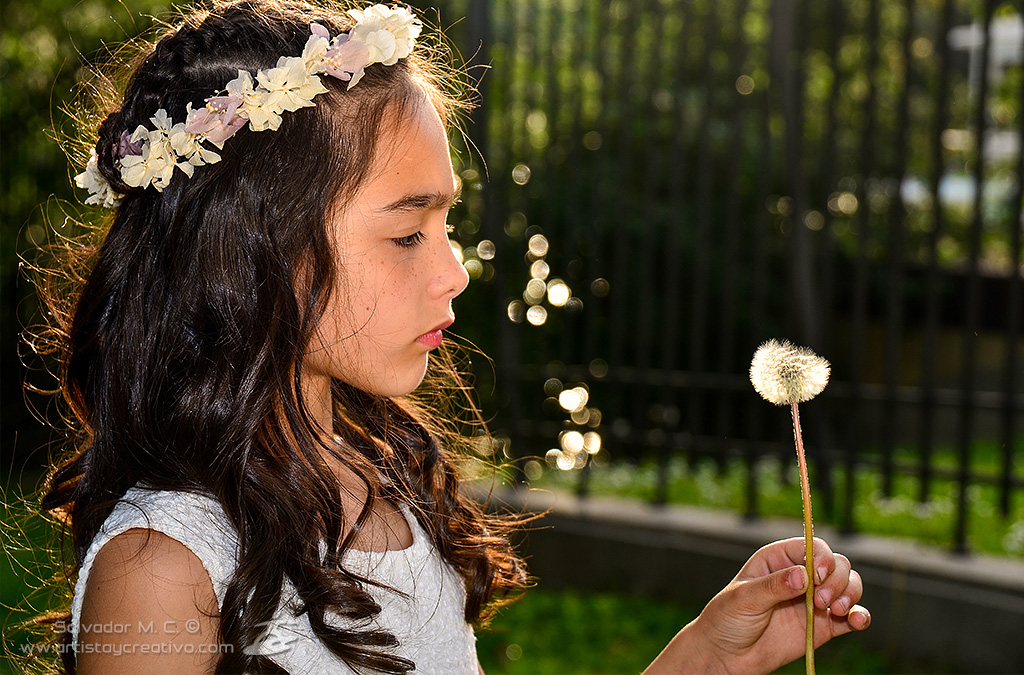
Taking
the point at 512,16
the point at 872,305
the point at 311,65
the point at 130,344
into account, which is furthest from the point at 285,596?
the point at 872,305

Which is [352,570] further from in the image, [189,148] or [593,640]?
[593,640]

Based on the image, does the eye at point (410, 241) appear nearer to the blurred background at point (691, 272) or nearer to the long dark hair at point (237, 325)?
the long dark hair at point (237, 325)

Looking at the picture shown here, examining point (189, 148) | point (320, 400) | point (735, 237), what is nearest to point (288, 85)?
point (189, 148)

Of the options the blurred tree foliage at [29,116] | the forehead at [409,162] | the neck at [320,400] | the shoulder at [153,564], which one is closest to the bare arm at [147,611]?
the shoulder at [153,564]

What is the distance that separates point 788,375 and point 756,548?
2786 mm

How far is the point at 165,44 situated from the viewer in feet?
5.03

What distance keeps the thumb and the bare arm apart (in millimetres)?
738

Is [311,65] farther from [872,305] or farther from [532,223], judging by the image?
[872,305]

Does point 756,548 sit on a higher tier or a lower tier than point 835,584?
lower

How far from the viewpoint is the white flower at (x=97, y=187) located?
1557 mm

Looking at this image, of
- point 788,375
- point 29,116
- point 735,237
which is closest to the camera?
point 788,375

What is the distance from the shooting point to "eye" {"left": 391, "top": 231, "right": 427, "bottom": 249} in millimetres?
1436

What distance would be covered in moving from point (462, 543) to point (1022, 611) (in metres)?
2.26

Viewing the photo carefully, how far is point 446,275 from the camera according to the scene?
57.1 inches
